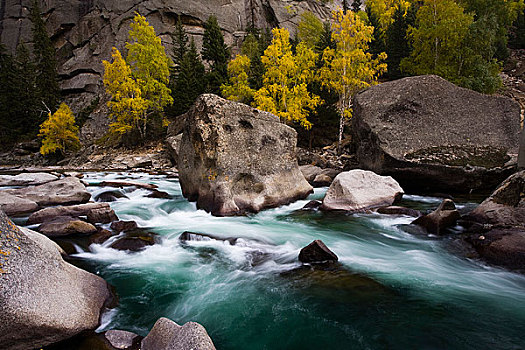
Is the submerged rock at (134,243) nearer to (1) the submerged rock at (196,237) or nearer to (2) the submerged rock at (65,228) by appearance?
(1) the submerged rock at (196,237)

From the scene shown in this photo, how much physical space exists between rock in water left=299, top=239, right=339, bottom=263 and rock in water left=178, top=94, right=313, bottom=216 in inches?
125

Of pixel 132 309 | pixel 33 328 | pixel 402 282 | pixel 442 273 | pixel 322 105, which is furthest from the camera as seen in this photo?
pixel 322 105

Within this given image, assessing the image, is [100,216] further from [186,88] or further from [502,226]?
[186,88]

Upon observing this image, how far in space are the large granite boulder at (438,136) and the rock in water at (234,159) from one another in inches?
162

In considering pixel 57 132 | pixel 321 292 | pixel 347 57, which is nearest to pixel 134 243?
pixel 321 292

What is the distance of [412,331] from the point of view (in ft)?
8.45

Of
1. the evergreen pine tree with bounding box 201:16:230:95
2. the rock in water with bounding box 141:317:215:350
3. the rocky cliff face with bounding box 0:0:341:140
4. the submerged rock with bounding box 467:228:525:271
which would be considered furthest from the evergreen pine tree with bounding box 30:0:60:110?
the submerged rock with bounding box 467:228:525:271

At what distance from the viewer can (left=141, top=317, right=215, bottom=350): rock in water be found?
1972 mm

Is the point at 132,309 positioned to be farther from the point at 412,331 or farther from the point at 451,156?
the point at 451,156

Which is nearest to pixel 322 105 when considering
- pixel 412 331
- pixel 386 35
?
pixel 412 331

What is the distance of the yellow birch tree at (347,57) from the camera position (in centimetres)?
1678

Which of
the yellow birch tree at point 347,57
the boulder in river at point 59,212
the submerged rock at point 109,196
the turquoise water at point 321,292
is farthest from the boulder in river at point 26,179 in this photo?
the yellow birch tree at point 347,57

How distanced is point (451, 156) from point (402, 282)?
7192 mm

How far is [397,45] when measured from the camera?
28.5 m
